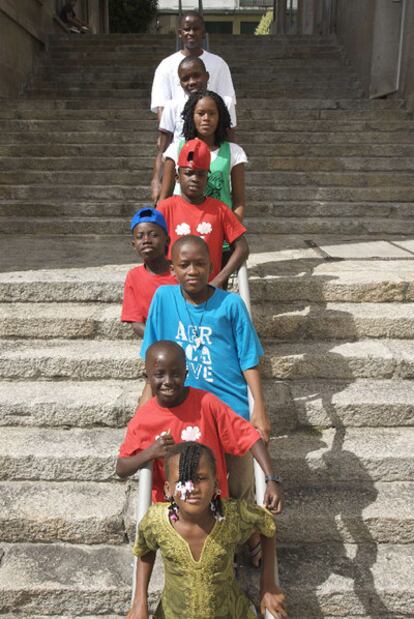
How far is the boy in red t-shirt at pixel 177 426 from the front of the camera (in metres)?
2.22

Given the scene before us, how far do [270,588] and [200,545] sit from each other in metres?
0.29

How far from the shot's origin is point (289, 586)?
253cm

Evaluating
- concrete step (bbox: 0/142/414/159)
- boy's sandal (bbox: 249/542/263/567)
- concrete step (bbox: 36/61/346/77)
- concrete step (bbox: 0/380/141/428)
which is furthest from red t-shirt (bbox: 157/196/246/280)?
concrete step (bbox: 36/61/346/77)

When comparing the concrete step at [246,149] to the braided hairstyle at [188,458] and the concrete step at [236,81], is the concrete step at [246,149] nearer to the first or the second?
the concrete step at [236,81]

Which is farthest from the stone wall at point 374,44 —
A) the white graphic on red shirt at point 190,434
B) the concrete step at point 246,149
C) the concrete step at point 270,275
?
the white graphic on red shirt at point 190,434

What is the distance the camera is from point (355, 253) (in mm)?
4996

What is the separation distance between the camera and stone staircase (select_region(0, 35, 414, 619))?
2.65 metres

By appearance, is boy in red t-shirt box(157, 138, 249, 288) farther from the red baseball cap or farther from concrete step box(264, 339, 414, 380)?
concrete step box(264, 339, 414, 380)

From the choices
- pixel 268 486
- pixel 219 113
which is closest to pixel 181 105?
pixel 219 113

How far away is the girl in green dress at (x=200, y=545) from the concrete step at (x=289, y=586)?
46cm

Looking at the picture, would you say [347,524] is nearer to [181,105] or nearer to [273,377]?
[273,377]

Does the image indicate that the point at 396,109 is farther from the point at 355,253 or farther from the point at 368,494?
the point at 368,494

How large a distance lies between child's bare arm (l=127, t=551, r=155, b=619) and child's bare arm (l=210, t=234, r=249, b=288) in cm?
132

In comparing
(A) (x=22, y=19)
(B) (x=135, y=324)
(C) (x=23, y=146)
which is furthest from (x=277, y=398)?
(A) (x=22, y=19)
